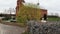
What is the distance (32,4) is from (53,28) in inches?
1043

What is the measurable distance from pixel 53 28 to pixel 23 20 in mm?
23902

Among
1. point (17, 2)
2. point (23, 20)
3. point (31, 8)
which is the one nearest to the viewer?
point (23, 20)

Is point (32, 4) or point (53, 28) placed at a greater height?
point (32, 4)

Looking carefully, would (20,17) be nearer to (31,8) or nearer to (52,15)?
(31,8)

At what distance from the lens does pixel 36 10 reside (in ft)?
128

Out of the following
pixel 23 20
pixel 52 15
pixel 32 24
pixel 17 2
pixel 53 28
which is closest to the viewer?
pixel 53 28

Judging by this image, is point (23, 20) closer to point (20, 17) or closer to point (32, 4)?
point (20, 17)

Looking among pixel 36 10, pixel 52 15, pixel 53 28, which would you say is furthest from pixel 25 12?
pixel 52 15

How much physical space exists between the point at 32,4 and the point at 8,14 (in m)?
31.9

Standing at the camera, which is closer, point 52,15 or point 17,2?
point 17,2

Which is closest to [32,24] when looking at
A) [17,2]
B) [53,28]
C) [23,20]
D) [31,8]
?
[53,28]

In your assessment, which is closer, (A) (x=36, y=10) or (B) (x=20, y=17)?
(B) (x=20, y=17)

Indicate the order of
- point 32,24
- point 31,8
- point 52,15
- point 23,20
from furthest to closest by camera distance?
point 52,15, point 31,8, point 23,20, point 32,24

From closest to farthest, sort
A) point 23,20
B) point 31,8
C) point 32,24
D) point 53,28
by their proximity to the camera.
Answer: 1. point 53,28
2. point 32,24
3. point 23,20
4. point 31,8
